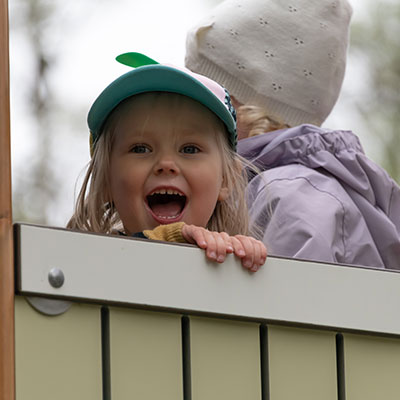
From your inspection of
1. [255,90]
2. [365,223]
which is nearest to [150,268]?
[365,223]

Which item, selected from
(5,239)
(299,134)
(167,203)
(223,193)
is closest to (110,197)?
(167,203)

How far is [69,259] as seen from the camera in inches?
69.7

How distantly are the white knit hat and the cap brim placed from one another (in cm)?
84

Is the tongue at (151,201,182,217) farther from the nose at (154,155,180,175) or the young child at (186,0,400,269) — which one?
the young child at (186,0,400,269)

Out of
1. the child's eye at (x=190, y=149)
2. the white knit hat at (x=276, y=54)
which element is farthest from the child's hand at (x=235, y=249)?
the white knit hat at (x=276, y=54)

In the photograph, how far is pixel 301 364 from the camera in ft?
6.74

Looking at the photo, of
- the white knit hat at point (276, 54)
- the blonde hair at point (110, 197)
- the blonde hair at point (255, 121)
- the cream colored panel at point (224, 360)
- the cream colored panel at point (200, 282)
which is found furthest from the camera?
the white knit hat at point (276, 54)

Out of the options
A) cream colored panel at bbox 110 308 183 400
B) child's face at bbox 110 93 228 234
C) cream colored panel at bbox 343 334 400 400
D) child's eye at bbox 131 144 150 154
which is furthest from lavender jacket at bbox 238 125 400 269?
cream colored panel at bbox 110 308 183 400

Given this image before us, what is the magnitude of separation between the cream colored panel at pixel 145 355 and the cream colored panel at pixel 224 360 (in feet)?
0.11

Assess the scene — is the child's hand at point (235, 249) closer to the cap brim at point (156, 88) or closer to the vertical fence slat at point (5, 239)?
the vertical fence slat at point (5, 239)

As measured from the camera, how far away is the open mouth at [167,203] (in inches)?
101

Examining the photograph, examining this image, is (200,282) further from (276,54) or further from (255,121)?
(276,54)

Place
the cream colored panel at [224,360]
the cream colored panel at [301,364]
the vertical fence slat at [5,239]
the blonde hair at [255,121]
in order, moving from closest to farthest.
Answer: the vertical fence slat at [5,239], the cream colored panel at [224,360], the cream colored panel at [301,364], the blonde hair at [255,121]

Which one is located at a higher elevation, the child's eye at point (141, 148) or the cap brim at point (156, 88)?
the cap brim at point (156, 88)
